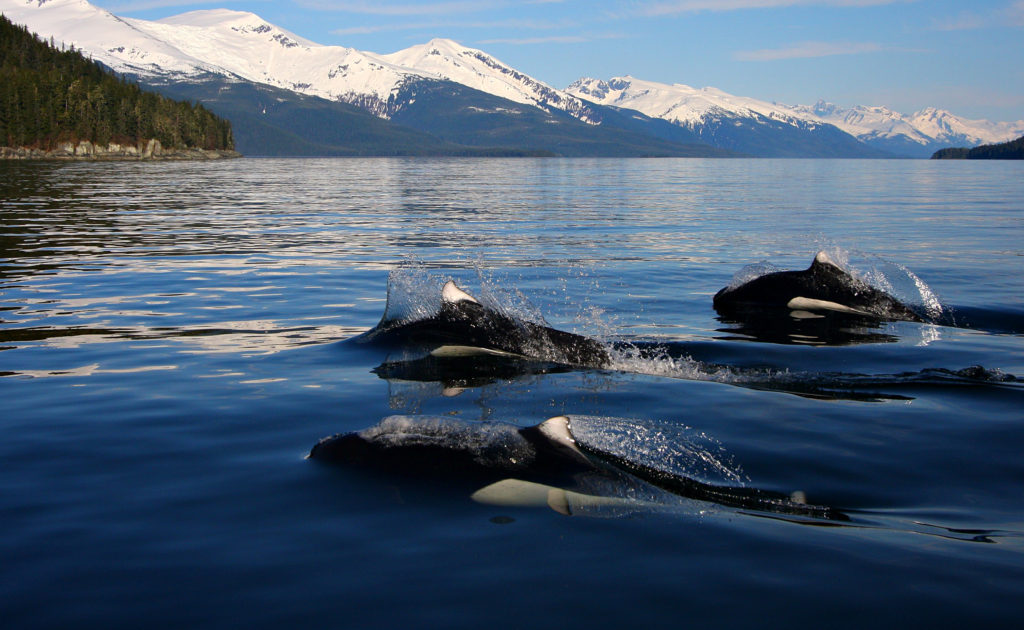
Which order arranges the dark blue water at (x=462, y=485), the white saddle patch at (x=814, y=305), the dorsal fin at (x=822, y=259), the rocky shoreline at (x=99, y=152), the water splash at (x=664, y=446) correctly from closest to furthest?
the dark blue water at (x=462, y=485) → the water splash at (x=664, y=446) → the dorsal fin at (x=822, y=259) → the white saddle patch at (x=814, y=305) → the rocky shoreline at (x=99, y=152)

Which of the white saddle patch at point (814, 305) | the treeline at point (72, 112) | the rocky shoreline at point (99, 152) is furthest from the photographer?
the treeline at point (72, 112)

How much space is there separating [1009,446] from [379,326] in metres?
8.71

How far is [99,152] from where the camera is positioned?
566 ft

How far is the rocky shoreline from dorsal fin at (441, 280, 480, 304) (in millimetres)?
163767

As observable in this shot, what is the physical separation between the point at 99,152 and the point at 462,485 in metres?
188

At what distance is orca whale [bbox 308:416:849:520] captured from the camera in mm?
6578

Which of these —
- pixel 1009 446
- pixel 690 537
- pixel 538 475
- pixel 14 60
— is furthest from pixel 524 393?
pixel 14 60

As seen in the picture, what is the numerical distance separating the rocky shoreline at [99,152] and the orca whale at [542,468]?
168 metres

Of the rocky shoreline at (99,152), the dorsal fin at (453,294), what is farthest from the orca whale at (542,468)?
the rocky shoreline at (99,152)

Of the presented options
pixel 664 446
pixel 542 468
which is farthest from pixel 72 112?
pixel 542 468

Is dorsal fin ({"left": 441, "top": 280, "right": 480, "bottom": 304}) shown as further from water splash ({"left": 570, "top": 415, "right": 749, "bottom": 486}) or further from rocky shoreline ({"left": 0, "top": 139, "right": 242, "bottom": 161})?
rocky shoreline ({"left": 0, "top": 139, "right": 242, "bottom": 161})

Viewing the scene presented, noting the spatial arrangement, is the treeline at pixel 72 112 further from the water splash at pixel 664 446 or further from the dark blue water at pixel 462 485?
the water splash at pixel 664 446

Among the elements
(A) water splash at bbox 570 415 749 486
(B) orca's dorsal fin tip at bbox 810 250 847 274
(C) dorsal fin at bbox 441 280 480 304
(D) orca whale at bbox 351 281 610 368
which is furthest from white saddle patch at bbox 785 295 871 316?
(A) water splash at bbox 570 415 749 486

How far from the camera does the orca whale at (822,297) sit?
51.0ft
